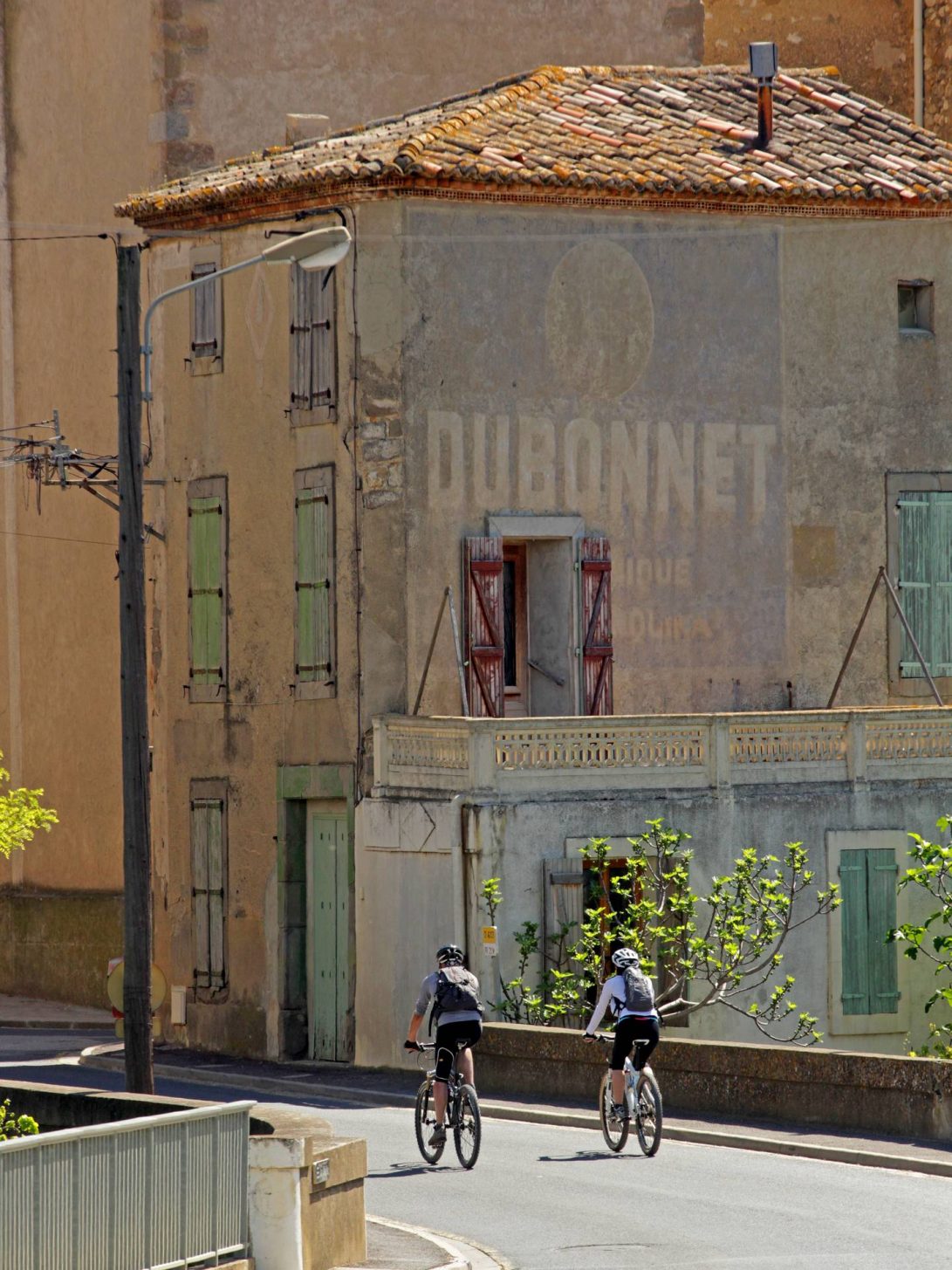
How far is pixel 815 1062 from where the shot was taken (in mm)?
22062

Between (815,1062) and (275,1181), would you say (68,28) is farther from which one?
(275,1181)

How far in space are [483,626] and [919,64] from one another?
1303 cm

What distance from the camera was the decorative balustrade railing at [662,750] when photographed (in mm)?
27781

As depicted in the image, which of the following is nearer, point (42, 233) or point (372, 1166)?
point (372, 1166)

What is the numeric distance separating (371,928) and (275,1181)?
13875 mm

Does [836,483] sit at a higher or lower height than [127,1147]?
higher

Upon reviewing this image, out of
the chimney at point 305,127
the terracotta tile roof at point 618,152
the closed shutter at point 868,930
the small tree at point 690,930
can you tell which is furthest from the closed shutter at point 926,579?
the chimney at point 305,127

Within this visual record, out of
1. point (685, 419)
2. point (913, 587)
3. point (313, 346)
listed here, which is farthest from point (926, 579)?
point (313, 346)

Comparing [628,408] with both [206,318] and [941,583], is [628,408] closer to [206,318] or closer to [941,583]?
[941,583]

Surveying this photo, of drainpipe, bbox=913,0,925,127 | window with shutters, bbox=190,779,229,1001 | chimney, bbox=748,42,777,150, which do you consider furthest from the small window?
window with shutters, bbox=190,779,229,1001

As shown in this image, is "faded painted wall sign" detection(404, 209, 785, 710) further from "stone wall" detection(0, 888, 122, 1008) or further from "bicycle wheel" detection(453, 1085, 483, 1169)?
"bicycle wheel" detection(453, 1085, 483, 1169)

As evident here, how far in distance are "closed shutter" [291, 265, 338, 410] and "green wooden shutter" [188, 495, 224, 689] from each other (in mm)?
2037

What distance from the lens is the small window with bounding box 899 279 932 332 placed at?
32.5 metres

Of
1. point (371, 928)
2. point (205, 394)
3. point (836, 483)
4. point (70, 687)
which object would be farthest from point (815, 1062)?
point (70, 687)
